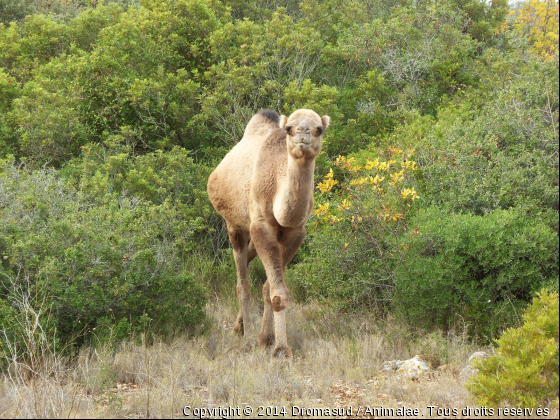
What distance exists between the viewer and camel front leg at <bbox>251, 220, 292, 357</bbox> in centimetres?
729

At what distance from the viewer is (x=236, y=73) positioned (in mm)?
11602

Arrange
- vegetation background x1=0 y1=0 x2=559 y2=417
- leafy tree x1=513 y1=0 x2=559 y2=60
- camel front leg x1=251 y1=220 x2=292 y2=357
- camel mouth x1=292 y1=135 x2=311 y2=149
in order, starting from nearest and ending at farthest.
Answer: camel mouth x1=292 y1=135 x2=311 y2=149 → vegetation background x1=0 y1=0 x2=559 y2=417 → camel front leg x1=251 y1=220 x2=292 y2=357 → leafy tree x1=513 y1=0 x2=559 y2=60

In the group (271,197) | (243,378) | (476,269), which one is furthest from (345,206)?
(243,378)

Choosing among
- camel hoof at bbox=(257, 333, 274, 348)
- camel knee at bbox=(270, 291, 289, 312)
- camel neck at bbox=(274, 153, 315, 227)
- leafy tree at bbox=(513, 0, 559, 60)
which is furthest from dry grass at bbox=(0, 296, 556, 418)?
leafy tree at bbox=(513, 0, 559, 60)

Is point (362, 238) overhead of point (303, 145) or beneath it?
beneath

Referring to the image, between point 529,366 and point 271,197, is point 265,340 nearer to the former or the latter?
point 271,197

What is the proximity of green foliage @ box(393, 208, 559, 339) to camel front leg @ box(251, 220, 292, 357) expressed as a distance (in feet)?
4.66

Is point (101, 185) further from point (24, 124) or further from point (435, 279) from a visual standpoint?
point (435, 279)

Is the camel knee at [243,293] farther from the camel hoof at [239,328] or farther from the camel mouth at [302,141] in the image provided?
the camel mouth at [302,141]

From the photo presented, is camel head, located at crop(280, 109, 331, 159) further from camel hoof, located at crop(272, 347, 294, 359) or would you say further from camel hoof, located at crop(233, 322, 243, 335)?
camel hoof, located at crop(233, 322, 243, 335)

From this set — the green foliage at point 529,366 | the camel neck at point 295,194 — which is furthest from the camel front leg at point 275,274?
the green foliage at point 529,366

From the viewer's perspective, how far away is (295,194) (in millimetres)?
6738

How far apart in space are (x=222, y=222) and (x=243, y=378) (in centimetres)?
541

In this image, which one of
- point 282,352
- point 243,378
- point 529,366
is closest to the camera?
point 529,366
